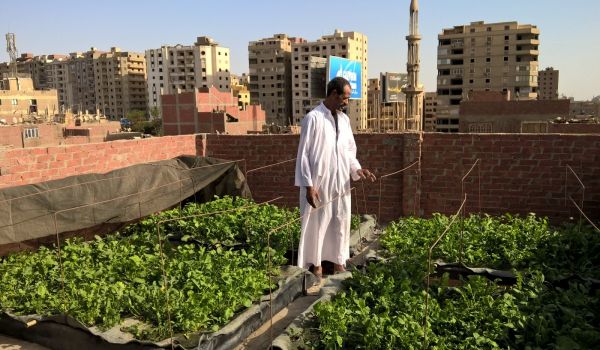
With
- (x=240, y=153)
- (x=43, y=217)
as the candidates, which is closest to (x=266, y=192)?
(x=240, y=153)

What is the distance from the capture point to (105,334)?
315cm

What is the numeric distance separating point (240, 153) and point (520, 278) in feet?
18.1

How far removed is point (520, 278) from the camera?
3.44m

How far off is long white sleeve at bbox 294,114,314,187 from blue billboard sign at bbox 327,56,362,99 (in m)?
12.0

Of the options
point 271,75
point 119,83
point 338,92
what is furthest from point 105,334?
point 119,83

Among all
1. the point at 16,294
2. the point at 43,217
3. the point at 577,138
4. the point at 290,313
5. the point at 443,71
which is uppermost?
the point at 443,71

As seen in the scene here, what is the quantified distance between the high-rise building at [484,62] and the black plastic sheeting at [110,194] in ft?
189

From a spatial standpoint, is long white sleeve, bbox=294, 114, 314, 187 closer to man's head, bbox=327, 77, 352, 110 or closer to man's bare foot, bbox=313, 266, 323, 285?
man's head, bbox=327, 77, 352, 110

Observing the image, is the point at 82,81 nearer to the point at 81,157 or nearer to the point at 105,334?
the point at 81,157

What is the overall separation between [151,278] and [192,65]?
94836mm

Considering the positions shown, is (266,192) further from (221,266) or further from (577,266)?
(577,266)

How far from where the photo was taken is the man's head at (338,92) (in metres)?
4.19

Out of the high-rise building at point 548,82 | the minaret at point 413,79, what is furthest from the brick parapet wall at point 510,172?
the high-rise building at point 548,82

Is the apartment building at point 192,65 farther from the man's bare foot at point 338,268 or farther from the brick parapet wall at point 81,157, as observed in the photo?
the man's bare foot at point 338,268
